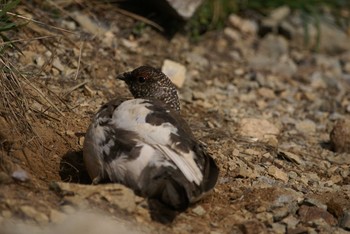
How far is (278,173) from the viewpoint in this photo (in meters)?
5.85

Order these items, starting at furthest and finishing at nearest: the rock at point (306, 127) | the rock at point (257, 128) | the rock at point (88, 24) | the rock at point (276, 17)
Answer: the rock at point (276, 17)
the rock at point (88, 24)
the rock at point (306, 127)
the rock at point (257, 128)

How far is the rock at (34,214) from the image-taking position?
167 inches

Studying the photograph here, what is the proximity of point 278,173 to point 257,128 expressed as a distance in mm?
1165

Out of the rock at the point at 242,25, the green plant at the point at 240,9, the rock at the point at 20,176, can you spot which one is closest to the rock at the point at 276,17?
the green plant at the point at 240,9

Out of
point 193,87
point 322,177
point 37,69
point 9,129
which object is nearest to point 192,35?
point 193,87

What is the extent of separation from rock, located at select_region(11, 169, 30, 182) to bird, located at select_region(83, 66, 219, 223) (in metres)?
0.45

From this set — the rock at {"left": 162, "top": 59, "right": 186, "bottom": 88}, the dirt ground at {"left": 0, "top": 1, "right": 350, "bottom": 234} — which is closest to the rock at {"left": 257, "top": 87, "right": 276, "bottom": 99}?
the dirt ground at {"left": 0, "top": 1, "right": 350, "bottom": 234}

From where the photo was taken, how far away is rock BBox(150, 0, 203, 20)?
8.18 m

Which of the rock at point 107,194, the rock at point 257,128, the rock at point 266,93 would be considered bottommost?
the rock at point 266,93

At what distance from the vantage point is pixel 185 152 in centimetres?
466

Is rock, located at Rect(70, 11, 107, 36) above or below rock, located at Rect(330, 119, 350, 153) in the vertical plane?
above

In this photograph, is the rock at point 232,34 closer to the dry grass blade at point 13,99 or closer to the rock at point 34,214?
the dry grass blade at point 13,99

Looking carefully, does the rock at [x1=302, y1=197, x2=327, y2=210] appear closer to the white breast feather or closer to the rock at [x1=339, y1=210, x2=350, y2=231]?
the rock at [x1=339, y1=210, x2=350, y2=231]

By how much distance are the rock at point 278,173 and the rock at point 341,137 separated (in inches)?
42.1
